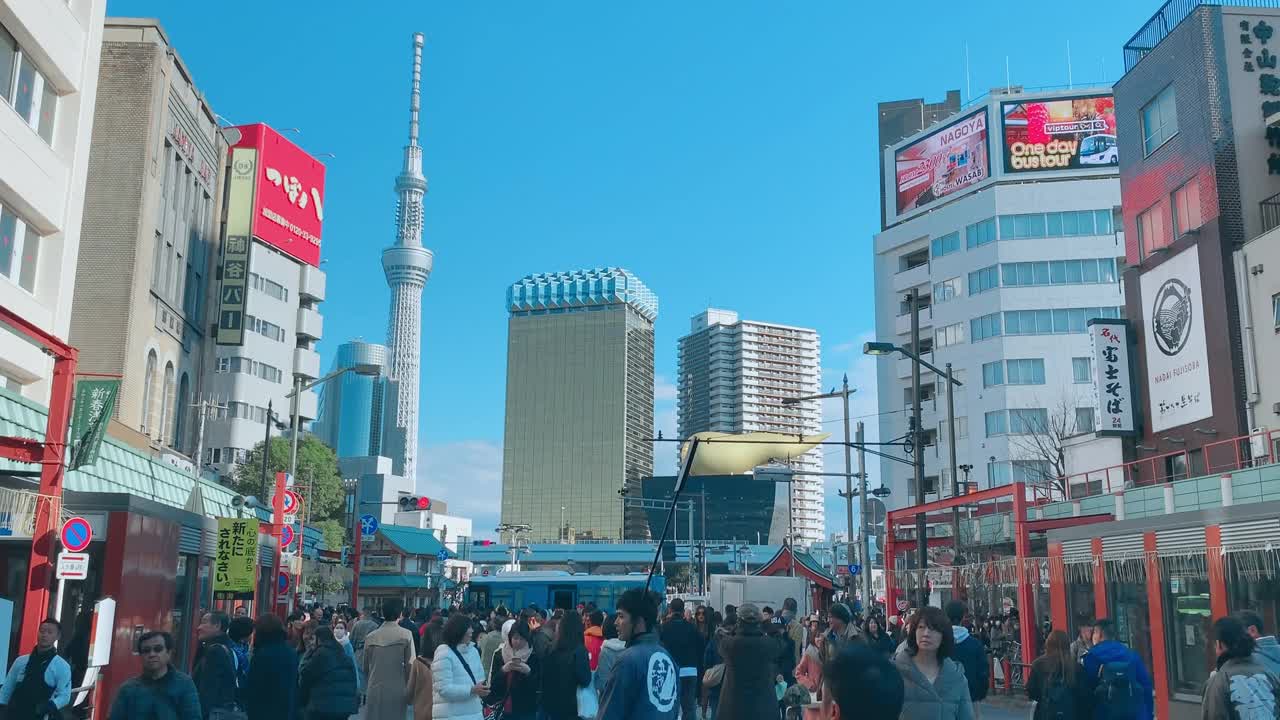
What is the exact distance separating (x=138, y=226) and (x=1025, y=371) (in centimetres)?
4841

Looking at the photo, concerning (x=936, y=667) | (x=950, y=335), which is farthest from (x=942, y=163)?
(x=936, y=667)

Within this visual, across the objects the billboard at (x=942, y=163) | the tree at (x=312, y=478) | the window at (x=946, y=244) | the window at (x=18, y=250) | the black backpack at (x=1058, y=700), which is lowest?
the black backpack at (x=1058, y=700)

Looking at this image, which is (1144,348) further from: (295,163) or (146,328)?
(295,163)

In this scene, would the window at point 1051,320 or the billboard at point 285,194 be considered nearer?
the billboard at point 285,194

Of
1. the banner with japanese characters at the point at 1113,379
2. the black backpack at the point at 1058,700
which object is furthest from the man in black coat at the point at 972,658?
the banner with japanese characters at the point at 1113,379

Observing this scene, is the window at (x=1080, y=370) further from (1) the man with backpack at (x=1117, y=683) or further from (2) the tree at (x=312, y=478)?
(1) the man with backpack at (x=1117, y=683)

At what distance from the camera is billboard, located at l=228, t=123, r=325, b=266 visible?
66500mm

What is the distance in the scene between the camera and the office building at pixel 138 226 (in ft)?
140

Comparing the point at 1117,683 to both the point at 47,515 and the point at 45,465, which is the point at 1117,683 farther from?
the point at 45,465

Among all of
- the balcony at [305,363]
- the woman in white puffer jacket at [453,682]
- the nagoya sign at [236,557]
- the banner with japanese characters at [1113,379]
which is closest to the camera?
the woman in white puffer jacket at [453,682]

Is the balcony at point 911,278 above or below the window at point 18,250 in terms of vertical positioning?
above

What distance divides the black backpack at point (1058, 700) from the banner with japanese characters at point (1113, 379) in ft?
75.7

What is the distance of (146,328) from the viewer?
148ft

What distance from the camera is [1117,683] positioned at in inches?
356
